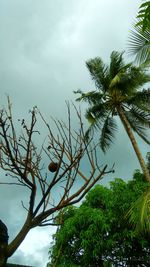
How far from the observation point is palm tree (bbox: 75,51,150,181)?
21.0 m

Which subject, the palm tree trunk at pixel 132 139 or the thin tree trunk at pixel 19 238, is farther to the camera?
the palm tree trunk at pixel 132 139

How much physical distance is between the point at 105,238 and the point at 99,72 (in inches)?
354

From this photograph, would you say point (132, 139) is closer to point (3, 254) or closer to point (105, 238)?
point (105, 238)

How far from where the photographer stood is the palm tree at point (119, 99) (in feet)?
68.8

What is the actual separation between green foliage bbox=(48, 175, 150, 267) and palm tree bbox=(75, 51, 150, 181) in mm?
4157

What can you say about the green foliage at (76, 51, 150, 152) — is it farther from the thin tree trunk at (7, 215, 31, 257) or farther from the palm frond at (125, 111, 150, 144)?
the thin tree trunk at (7, 215, 31, 257)

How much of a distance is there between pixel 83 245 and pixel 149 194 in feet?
21.6

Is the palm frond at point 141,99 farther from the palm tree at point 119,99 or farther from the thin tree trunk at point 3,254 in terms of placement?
the thin tree trunk at point 3,254

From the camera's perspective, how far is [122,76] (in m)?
21.0

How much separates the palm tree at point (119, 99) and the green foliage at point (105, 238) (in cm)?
416

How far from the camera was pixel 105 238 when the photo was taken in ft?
55.3

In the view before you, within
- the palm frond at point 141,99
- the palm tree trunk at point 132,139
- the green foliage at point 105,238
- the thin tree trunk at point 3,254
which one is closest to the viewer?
the thin tree trunk at point 3,254

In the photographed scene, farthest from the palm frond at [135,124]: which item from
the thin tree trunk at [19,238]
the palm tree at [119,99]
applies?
the thin tree trunk at [19,238]

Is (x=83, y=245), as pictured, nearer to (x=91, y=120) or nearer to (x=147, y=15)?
(x=91, y=120)
